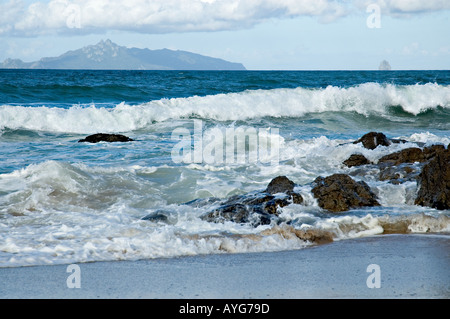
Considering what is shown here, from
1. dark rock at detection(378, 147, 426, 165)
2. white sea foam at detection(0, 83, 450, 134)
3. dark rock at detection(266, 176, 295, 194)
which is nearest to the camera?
dark rock at detection(266, 176, 295, 194)

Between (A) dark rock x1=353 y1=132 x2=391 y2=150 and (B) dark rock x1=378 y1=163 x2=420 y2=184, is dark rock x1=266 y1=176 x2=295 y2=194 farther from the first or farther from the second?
(A) dark rock x1=353 y1=132 x2=391 y2=150

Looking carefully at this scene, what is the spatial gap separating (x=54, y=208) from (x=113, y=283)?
10.9ft

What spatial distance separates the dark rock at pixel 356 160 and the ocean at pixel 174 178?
169 millimetres

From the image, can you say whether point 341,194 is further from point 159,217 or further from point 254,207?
point 159,217

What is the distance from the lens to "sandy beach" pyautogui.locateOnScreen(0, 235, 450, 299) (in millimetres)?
3615

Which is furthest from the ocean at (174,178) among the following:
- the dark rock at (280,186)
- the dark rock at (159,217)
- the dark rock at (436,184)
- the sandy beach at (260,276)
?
the sandy beach at (260,276)

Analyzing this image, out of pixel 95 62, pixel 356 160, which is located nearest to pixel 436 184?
pixel 356 160

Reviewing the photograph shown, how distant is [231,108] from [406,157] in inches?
474

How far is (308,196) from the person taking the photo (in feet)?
21.5

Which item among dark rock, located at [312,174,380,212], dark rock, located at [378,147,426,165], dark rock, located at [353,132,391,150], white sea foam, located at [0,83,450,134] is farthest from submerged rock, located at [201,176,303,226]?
white sea foam, located at [0,83,450,134]

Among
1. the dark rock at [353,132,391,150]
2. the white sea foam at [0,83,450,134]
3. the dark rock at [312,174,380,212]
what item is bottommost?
the dark rock at [312,174,380,212]

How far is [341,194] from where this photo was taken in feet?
21.4

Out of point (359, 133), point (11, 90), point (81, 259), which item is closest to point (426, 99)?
point (359, 133)

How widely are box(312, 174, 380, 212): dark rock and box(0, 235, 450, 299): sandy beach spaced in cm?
141
